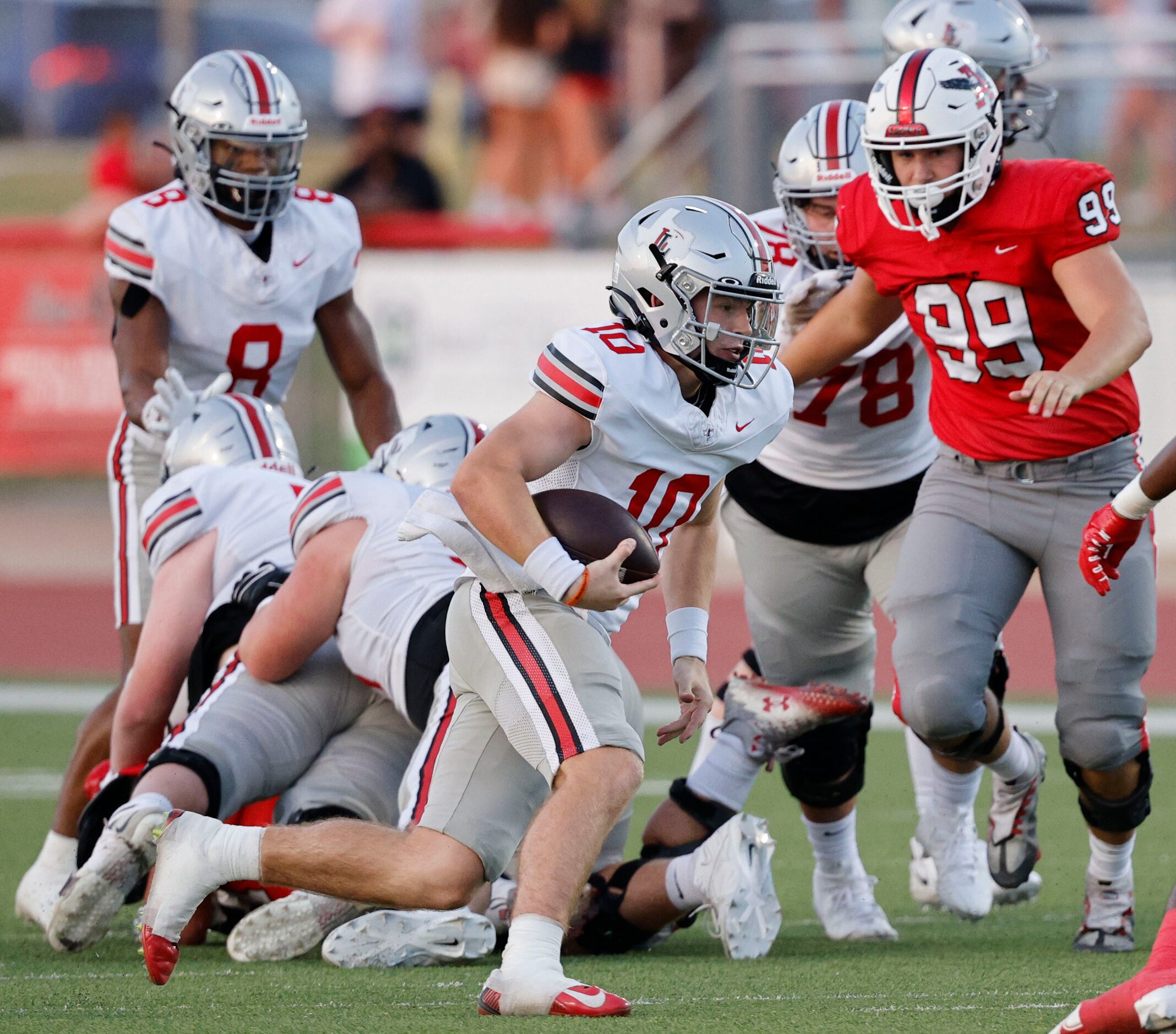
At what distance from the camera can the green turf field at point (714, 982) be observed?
3041mm

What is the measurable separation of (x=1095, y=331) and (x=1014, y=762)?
41.2 inches

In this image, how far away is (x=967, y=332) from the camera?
3.89m

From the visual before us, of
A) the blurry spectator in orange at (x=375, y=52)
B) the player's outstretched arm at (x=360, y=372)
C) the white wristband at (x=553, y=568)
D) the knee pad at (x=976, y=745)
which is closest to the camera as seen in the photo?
the white wristband at (x=553, y=568)

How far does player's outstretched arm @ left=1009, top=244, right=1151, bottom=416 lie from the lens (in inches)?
138

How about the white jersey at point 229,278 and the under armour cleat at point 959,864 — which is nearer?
the under armour cleat at point 959,864

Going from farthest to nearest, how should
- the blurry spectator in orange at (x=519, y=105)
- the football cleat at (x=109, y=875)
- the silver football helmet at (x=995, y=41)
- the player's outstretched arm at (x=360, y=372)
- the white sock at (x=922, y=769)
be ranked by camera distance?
the blurry spectator in orange at (x=519, y=105)
the player's outstretched arm at (x=360, y=372)
the silver football helmet at (x=995, y=41)
the white sock at (x=922, y=769)
the football cleat at (x=109, y=875)

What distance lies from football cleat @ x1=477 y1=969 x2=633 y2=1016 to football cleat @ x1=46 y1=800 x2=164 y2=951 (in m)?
0.90

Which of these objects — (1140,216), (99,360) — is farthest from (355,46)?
(1140,216)

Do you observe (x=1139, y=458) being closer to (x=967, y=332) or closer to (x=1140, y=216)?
(x=967, y=332)

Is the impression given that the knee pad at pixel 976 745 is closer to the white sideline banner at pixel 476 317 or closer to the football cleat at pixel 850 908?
the football cleat at pixel 850 908

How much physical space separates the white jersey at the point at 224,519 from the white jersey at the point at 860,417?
3.84 ft

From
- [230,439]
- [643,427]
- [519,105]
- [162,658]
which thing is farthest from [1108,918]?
[519,105]

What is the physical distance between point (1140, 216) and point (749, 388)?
801 centimetres

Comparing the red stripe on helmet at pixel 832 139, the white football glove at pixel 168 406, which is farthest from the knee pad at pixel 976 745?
the white football glove at pixel 168 406
